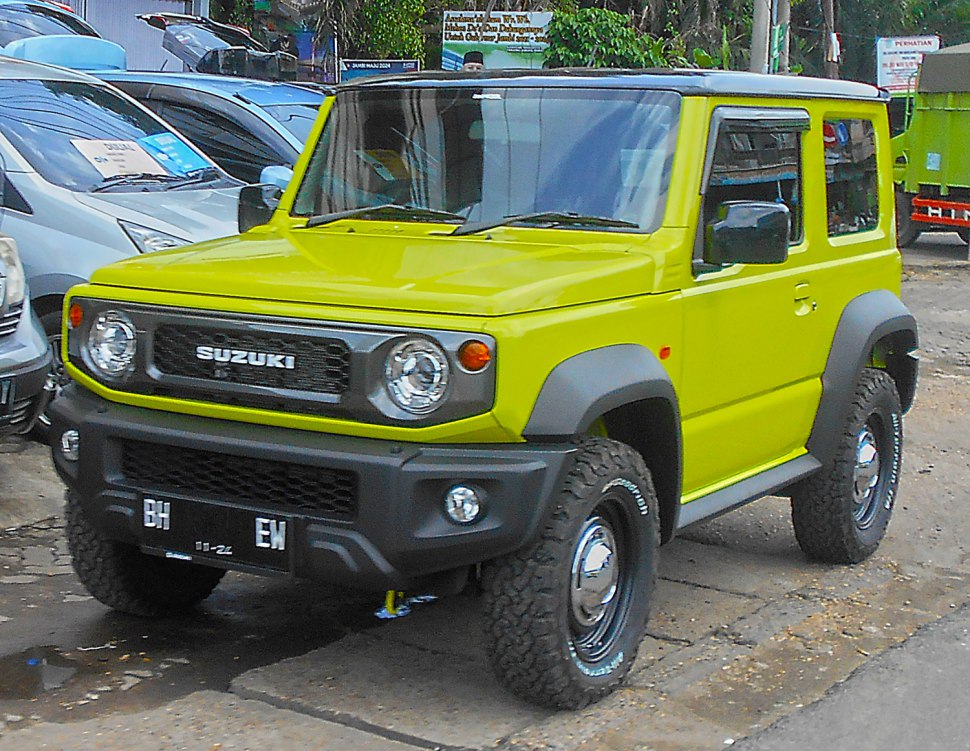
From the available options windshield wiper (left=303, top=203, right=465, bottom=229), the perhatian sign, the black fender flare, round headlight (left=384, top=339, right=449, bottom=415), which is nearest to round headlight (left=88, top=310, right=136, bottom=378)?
round headlight (left=384, top=339, right=449, bottom=415)

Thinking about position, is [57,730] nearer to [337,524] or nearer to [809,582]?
[337,524]

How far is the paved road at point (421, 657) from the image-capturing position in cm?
415

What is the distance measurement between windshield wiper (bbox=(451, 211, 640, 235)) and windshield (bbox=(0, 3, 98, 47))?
31.8 feet

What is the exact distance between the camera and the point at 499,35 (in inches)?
832

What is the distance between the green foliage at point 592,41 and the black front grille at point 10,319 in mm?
15697

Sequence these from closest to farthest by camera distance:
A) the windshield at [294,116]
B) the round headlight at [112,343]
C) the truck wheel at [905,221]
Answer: the round headlight at [112,343] < the windshield at [294,116] < the truck wheel at [905,221]

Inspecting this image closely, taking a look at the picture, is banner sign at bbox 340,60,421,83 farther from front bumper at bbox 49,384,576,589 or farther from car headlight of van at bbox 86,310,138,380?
front bumper at bbox 49,384,576,589

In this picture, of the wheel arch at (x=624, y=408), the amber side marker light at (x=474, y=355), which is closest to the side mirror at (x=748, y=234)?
the wheel arch at (x=624, y=408)

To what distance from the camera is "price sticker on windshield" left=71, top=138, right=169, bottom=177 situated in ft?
25.5

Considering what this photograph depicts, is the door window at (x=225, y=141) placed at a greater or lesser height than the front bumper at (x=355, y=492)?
greater

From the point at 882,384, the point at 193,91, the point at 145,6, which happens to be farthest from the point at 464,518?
the point at 145,6

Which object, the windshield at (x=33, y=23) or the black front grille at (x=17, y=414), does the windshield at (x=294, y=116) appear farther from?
the windshield at (x=33, y=23)

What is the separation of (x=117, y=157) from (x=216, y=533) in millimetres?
4263

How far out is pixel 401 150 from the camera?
5184mm
